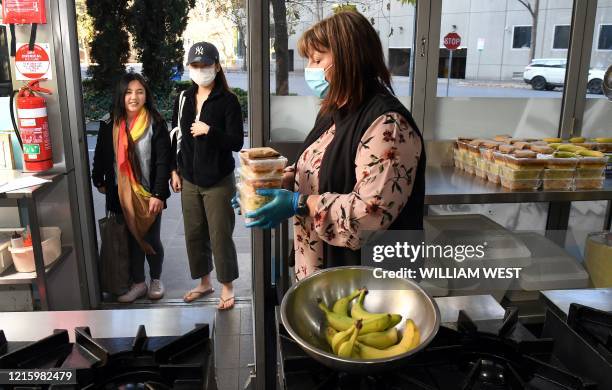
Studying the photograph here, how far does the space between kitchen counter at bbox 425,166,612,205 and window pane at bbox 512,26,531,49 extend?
91 cm

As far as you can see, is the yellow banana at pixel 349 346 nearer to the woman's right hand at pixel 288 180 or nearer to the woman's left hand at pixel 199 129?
the woman's right hand at pixel 288 180

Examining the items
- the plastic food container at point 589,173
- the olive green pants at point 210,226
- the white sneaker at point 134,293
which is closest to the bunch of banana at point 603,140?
the plastic food container at point 589,173

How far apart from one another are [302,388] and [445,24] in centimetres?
242

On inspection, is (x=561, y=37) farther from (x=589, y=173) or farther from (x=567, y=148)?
(x=589, y=173)

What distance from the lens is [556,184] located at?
2539 mm

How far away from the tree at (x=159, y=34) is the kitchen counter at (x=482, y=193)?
66.2 inches

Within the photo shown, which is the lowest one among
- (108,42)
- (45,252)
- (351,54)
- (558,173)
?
(45,252)

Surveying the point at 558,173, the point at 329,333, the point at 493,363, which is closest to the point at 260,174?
the point at 329,333

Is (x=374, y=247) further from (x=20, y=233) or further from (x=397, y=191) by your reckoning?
(x=20, y=233)

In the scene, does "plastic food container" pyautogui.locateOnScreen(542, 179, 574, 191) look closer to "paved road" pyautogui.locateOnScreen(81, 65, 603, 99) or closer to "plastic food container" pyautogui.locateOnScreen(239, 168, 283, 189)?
"paved road" pyautogui.locateOnScreen(81, 65, 603, 99)

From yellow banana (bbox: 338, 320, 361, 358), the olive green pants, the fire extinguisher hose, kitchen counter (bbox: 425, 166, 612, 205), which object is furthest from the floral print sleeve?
the fire extinguisher hose

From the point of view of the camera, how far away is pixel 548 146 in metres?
2.64

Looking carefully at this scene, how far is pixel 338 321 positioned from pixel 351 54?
75 centimetres

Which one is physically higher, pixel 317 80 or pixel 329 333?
pixel 317 80
